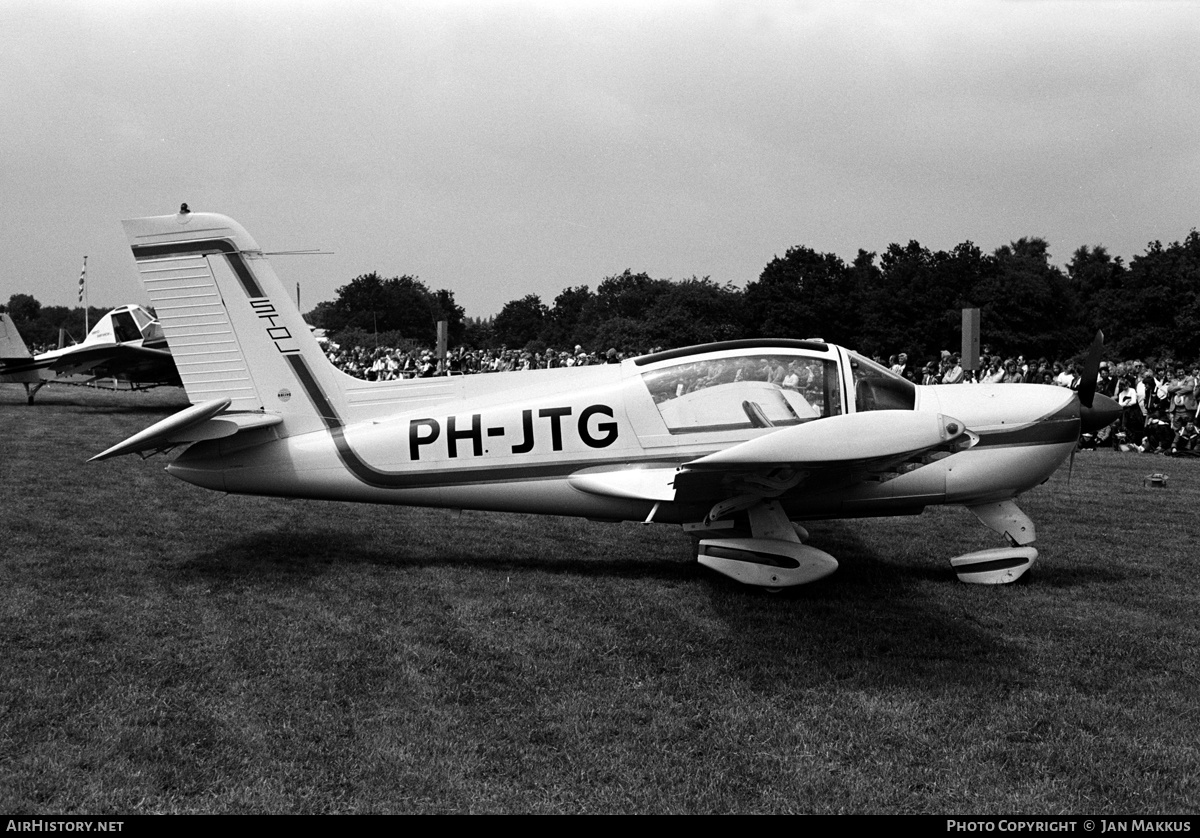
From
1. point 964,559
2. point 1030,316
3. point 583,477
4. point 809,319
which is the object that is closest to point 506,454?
point 583,477

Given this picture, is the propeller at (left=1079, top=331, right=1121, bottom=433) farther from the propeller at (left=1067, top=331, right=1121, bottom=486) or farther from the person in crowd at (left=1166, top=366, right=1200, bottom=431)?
the person in crowd at (left=1166, top=366, right=1200, bottom=431)

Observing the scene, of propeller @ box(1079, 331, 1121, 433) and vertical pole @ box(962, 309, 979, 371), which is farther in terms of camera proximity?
vertical pole @ box(962, 309, 979, 371)

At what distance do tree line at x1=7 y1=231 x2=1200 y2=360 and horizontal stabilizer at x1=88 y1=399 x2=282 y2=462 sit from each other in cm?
4458

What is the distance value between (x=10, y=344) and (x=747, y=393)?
1093 inches

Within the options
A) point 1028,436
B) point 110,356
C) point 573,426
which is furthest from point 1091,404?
point 110,356

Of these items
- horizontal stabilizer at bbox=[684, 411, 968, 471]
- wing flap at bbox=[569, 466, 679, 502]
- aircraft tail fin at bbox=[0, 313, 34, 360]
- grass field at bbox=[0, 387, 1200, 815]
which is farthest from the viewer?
aircraft tail fin at bbox=[0, 313, 34, 360]

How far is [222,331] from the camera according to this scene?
735 centimetres

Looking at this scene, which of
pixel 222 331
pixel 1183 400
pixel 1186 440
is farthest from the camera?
pixel 1183 400

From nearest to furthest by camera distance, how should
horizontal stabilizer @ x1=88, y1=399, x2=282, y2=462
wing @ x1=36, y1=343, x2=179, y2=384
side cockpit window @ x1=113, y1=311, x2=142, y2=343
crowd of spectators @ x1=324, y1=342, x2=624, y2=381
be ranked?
horizontal stabilizer @ x1=88, y1=399, x2=282, y2=462, wing @ x1=36, y1=343, x2=179, y2=384, side cockpit window @ x1=113, y1=311, x2=142, y2=343, crowd of spectators @ x1=324, y1=342, x2=624, y2=381

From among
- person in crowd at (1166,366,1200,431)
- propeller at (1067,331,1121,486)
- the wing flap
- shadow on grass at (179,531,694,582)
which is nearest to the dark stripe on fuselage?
propeller at (1067,331,1121,486)

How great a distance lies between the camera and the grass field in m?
3.64

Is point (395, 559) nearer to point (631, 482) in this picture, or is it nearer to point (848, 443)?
point (631, 482)

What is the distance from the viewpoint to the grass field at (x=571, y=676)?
3.64m

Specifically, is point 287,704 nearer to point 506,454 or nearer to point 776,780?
point 776,780
